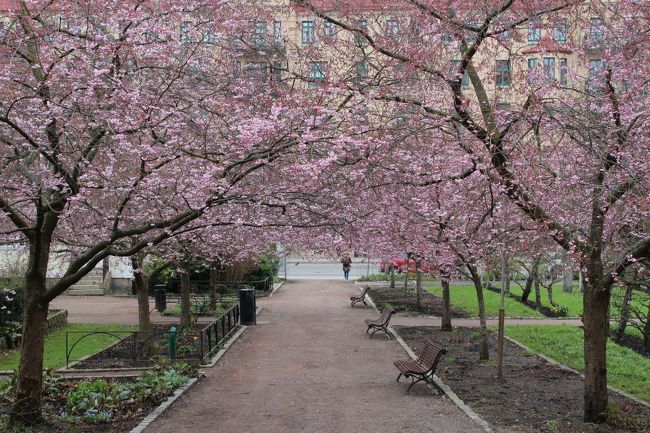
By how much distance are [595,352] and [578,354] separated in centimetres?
680

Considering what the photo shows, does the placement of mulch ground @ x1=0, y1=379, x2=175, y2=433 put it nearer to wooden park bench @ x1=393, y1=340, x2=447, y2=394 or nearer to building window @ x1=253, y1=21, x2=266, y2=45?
wooden park bench @ x1=393, y1=340, x2=447, y2=394

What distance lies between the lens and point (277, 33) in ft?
36.9

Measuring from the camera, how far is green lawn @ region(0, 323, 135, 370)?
14508 mm

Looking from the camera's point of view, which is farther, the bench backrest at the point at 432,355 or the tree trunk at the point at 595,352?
the bench backrest at the point at 432,355

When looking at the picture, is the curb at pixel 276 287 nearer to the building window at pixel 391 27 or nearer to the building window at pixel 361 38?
the building window at pixel 391 27

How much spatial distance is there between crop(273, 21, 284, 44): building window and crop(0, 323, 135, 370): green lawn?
26.6 feet

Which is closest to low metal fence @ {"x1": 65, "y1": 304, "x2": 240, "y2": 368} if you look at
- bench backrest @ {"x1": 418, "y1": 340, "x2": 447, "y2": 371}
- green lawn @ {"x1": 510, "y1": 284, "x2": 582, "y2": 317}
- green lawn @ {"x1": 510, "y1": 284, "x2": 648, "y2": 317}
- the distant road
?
bench backrest @ {"x1": 418, "y1": 340, "x2": 447, "y2": 371}

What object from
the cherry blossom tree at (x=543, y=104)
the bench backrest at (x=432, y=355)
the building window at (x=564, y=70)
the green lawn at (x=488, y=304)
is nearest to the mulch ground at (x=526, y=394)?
the cherry blossom tree at (x=543, y=104)

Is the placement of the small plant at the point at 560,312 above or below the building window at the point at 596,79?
below

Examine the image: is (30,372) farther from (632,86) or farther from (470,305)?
(470,305)

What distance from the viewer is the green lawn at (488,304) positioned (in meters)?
23.7

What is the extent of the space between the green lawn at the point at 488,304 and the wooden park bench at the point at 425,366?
1165 centimetres

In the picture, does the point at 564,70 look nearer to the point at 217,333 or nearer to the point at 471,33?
the point at 471,33

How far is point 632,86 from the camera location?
892 centimetres
